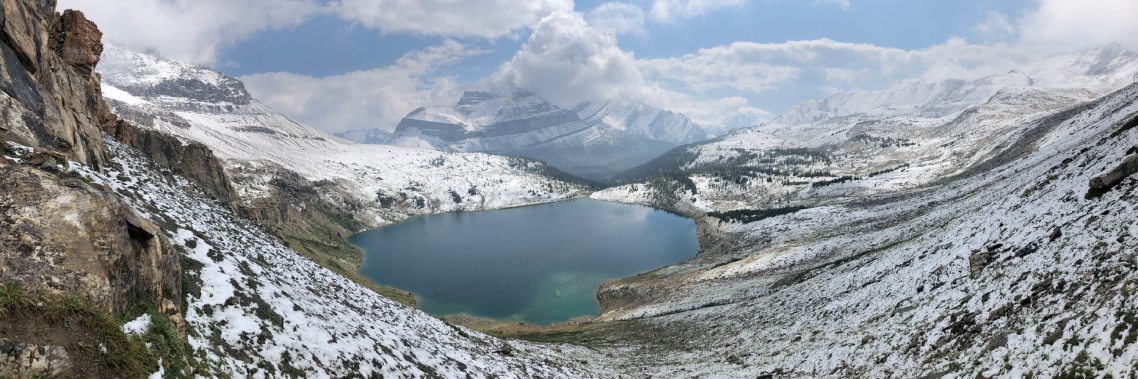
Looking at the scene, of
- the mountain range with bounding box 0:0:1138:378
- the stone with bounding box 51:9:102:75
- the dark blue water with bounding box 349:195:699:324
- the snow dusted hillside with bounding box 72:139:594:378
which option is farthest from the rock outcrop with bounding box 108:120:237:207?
the snow dusted hillside with bounding box 72:139:594:378

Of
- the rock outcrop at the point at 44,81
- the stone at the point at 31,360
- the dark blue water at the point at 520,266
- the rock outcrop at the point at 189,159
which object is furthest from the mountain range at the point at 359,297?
the rock outcrop at the point at 189,159

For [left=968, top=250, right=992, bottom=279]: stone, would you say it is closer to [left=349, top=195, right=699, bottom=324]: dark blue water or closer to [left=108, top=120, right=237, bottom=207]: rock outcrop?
[left=349, top=195, right=699, bottom=324]: dark blue water

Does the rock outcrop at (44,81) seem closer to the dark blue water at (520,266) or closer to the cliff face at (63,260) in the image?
Result: the cliff face at (63,260)

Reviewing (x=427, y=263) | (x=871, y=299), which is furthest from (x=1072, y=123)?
(x=427, y=263)

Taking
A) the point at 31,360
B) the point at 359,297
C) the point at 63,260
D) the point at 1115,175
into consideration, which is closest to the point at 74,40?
the point at 359,297

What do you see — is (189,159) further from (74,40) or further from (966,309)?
(966,309)

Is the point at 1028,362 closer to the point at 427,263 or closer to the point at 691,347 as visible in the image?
the point at 691,347
